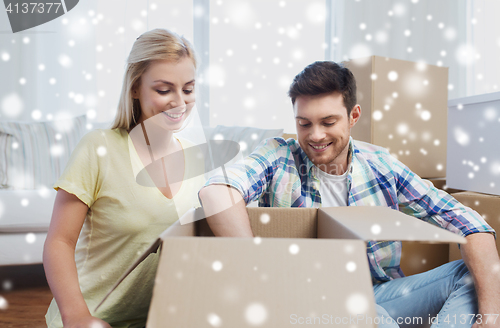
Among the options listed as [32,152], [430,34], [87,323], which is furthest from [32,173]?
[430,34]

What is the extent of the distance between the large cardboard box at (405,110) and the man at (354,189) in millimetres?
405

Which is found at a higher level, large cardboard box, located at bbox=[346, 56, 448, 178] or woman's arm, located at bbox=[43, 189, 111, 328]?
large cardboard box, located at bbox=[346, 56, 448, 178]

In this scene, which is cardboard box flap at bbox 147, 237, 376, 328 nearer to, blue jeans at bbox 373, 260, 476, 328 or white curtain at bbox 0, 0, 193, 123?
blue jeans at bbox 373, 260, 476, 328

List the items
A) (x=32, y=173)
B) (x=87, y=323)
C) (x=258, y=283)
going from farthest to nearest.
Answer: (x=32, y=173), (x=87, y=323), (x=258, y=283)

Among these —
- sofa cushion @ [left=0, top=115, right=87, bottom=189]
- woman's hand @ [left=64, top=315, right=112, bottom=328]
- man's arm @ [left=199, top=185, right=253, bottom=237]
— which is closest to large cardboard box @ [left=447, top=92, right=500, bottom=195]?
man's arm @ [left=199, top=185, right=253, bottom=237]

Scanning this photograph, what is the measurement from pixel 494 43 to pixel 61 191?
9.36 feet

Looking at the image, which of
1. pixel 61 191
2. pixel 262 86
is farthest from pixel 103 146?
pixel 262 86

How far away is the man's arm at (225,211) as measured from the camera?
2.04ft

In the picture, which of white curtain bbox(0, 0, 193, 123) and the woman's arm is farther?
white curtain bbox(0, 0, 193, 123)

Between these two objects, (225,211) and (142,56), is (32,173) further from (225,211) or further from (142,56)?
(225,211)

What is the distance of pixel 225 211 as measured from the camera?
2.11 ft

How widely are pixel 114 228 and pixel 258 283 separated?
0.47 metres

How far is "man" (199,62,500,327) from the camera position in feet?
2.34

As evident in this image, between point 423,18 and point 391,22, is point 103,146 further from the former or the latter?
point 423,18
